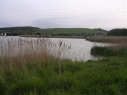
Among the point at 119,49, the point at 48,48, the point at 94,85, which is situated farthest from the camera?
the point at 119,49

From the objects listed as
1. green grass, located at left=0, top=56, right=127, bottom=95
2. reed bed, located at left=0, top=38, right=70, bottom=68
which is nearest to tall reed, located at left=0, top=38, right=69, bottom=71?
reed bed, located at left=0, top=38, right=70, bottom=68

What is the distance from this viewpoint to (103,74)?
193 inches

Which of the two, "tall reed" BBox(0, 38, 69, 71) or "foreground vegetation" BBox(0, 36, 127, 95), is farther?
"tall reed" BBox(0, 38, 69, 71)

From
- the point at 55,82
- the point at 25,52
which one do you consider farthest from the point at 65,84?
the point at 25,52

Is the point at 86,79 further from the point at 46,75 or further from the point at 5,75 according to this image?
the point at 5,75

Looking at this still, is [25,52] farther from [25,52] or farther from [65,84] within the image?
[65,84]

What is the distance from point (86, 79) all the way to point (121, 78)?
1.04m

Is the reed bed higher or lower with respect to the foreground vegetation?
higher

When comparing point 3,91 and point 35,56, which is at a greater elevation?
point 35,56

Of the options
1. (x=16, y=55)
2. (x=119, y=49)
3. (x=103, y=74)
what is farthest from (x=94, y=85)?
(x=119, y=49)

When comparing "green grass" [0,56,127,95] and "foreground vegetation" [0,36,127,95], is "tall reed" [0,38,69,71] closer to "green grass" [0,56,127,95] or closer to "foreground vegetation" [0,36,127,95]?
"foreground vegetation" [0,36,127,95]

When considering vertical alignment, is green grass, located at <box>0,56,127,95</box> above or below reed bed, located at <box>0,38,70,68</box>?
below

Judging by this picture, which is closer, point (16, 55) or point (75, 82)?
point (75, 82)

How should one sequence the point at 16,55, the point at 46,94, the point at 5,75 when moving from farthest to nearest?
the point at 16,55, the point at 5,75, the point at 46,94
